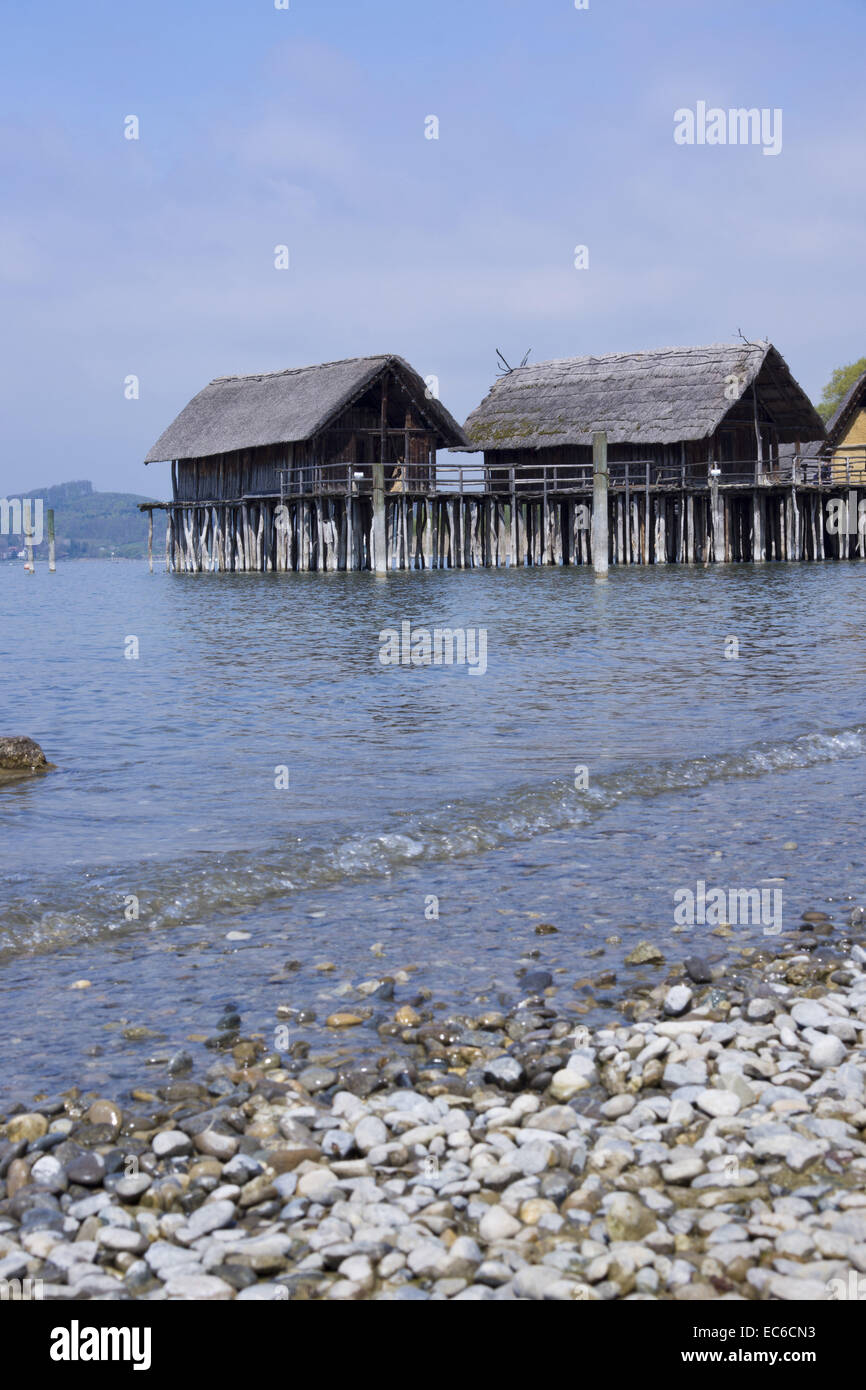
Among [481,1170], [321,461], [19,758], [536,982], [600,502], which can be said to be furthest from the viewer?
[321,461]

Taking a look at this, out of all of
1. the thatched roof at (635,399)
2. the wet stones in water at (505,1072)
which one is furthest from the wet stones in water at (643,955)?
the thatched roof at (635,399)

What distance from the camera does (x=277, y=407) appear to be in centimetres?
4619

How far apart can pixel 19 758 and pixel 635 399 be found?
36.9 m

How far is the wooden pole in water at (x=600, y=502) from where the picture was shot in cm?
3309

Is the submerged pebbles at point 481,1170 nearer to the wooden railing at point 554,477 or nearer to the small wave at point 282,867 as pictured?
the small wave at point 282,867

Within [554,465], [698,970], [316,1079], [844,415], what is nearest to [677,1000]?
[698,970]

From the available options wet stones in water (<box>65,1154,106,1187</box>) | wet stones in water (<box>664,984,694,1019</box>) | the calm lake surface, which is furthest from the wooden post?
wet stones in water (<box>65,1154,106,1187</box>)

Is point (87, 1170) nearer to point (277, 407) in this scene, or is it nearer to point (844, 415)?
point (277, 407)

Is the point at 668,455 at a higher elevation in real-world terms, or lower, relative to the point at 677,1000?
higher

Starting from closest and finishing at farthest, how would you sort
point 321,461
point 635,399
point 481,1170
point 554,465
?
point 481,1170 → point 554,465 → point 321,461 → point 635,399

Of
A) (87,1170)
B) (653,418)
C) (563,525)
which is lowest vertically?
(87,1170)

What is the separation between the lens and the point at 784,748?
11141 mm

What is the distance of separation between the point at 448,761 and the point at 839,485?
37097 millimetres

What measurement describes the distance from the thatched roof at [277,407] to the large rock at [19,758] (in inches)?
→ 1280
